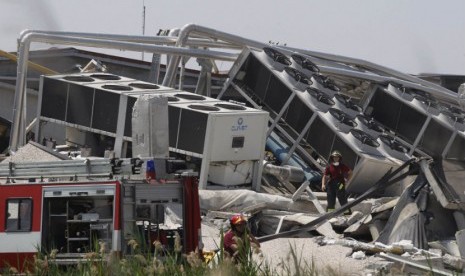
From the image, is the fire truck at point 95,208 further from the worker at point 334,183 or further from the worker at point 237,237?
the worker at point 334,183

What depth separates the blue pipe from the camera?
89.4 feet

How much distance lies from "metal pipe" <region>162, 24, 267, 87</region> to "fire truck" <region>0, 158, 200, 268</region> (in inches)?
626

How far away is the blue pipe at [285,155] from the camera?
27.2m

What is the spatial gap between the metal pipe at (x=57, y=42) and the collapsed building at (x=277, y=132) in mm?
32

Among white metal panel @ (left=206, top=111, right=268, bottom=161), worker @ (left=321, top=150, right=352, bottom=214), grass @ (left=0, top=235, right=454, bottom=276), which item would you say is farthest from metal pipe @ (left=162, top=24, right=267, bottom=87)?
grass @ (left=0, top=235, right=454, bottom=276)

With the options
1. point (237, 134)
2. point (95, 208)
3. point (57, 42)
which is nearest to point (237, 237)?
point (95, 208)

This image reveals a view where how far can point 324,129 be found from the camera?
90.8 ft

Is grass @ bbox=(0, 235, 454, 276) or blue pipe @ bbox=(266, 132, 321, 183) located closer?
grass @ bbox=(0, 235, 454, 276)

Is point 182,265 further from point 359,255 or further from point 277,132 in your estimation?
point 277,132

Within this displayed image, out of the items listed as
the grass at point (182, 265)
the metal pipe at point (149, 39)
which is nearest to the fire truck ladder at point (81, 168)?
the grass at point (182, 265)

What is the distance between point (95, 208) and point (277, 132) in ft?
46.8

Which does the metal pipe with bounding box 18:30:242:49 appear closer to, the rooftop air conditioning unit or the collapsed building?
the collapsed building

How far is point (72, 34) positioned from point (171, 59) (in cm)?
308

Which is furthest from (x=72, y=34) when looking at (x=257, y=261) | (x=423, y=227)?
(x=257, y=261)
